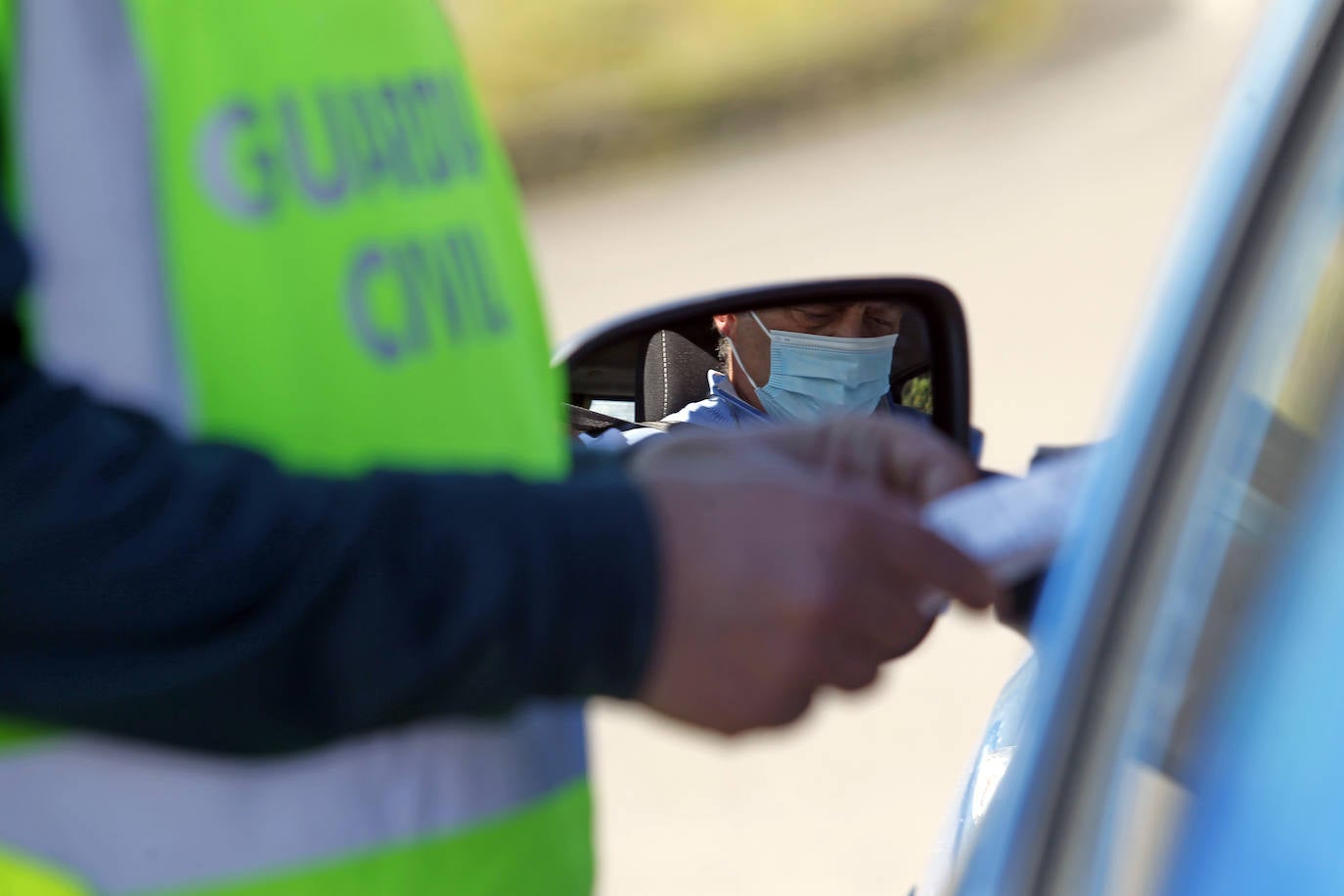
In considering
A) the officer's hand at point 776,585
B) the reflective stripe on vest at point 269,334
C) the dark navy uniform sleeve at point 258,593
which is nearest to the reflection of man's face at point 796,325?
the reflective stripe on vest at point 269,334

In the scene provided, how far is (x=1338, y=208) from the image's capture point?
983mm

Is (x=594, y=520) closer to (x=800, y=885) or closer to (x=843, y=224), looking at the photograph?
(x=800, y=885)

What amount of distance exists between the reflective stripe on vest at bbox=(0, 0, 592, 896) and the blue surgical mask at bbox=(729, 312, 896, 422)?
3.22 feet

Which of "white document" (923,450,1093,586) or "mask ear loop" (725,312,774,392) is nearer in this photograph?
"white document" (923,450,1093,586)

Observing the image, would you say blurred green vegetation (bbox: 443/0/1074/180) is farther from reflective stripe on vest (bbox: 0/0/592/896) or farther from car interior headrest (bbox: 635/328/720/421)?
reflective stripe on vest (bbox: 0/0/592/896)

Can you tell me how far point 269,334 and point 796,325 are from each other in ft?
4.35

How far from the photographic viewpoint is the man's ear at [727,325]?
7.79 feet

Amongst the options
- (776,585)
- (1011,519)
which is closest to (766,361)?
(1011,519)

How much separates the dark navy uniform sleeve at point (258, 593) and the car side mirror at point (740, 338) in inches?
50.8

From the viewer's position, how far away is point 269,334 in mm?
1108

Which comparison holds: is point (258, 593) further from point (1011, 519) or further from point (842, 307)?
point (842, 307)

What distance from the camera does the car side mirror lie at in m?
2.33

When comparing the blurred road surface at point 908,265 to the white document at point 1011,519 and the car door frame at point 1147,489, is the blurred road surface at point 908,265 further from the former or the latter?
the car door frame at point 1147,489

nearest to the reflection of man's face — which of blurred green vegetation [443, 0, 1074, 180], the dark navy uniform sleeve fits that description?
the dark navy uniform sleeve
